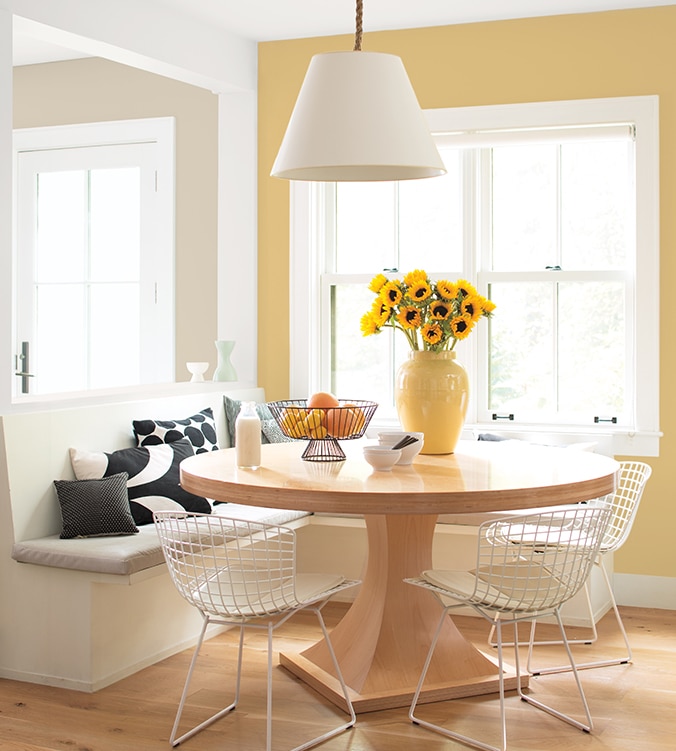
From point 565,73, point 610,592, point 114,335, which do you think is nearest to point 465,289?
point 610,592

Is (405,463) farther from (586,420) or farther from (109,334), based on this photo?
(109,334)

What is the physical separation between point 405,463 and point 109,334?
3109mm

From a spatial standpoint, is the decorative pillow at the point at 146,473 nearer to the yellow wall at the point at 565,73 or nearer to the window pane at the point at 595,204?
the yellow wall at the point at 565,73

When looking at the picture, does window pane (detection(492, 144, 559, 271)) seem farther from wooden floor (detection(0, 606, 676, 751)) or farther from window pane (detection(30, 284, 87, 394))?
window pane (detection(30, 284, 87, 394))

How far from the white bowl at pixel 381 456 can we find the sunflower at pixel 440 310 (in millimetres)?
547

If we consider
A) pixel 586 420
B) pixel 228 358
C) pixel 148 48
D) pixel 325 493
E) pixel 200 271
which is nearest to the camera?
pixel 325 493

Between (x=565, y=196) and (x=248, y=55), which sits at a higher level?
(x=248, y=55)

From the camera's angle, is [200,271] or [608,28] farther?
[200,271]

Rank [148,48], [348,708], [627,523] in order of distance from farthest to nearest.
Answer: [148,48] → [627,523] → [348,708]

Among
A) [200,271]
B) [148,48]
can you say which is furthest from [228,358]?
[148,48]

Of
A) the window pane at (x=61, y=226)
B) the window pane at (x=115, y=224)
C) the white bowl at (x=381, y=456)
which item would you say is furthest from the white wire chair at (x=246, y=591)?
the window pane at (x=61, y=226)

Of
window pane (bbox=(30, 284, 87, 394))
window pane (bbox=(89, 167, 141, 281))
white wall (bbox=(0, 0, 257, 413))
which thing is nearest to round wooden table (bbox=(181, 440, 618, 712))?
white wall (bbox=(0, 0, 257, 413))

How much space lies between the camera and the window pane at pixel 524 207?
4.95m

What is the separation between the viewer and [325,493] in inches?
110
